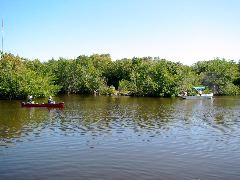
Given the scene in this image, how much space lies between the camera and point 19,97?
231 feet

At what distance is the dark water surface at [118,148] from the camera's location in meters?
19.0

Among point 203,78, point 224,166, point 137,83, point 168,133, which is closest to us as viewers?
point 224,166

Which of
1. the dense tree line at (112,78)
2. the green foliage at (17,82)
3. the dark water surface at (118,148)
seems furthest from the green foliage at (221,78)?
the dark water surface at (118,148)

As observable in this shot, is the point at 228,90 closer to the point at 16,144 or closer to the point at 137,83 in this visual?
the point at 137,83

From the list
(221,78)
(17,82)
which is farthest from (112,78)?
(17,82)

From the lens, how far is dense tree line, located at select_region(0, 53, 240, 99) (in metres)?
70.3

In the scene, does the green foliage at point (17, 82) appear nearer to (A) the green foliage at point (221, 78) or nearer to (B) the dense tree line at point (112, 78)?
(B) the dense tree line at point (112, 78)

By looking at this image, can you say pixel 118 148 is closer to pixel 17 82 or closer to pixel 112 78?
pixel 17 82

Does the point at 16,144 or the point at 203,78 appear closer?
the point at 16,144

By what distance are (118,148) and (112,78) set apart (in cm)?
8572

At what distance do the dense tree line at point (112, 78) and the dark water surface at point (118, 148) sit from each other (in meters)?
31.5

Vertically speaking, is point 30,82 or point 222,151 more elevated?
point 30,82

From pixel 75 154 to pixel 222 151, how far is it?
10.1m

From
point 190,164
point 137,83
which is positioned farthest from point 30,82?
point 190,164
